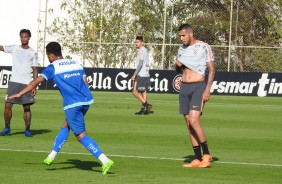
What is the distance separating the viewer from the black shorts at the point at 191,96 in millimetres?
14539

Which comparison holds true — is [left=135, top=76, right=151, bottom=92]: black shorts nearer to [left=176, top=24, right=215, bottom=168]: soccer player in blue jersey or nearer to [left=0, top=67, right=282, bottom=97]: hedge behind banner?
[left=176, top=24, right=215, bottom=168]: soccer player in blue jersey

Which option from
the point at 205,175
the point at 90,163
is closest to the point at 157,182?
the point at 205,175

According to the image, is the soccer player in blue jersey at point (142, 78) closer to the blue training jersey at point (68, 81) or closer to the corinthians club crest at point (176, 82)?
the blue training jersey at point (68, 81)

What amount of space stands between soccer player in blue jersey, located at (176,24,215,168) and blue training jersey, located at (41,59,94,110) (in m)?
1.86

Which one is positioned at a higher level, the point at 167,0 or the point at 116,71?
the point at 167,0

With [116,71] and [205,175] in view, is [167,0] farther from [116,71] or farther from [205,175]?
[205,175]

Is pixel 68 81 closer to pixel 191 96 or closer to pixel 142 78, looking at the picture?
pixel 191 96

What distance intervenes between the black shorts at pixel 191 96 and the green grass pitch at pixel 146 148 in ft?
3.01

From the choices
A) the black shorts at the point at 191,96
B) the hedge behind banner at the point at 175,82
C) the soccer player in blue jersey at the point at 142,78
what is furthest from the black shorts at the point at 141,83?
the hedge behind banner at the point at 175,82

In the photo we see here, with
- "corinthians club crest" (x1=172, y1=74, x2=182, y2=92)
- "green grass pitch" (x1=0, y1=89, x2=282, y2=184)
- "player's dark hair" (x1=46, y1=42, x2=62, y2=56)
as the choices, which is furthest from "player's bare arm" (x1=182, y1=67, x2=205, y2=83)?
"corinthians club crest" (x1=172, y1=74, x2=182, y2=92)

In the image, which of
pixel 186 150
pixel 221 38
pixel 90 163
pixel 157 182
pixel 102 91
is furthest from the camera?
pixel 221 38

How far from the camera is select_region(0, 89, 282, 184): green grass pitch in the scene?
13.2 meters

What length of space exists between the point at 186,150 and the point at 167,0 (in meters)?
32.2

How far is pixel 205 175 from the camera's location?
13500 mm
